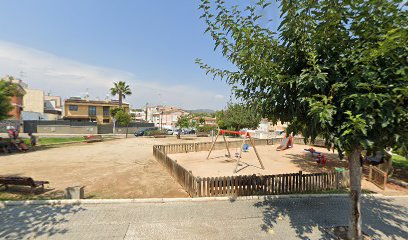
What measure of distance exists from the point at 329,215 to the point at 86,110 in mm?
59879

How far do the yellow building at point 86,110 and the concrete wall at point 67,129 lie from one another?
889 cm

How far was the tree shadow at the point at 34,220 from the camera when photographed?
17.5 ft

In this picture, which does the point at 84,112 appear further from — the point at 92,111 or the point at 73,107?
the point at 73,107

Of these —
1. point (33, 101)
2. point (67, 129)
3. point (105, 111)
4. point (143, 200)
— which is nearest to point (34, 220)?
point (143, 200)

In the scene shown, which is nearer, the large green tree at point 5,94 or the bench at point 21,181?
the bench at point 21,181

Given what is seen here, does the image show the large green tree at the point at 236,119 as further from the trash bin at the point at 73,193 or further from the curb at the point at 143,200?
the trash bin at the point at 73,193

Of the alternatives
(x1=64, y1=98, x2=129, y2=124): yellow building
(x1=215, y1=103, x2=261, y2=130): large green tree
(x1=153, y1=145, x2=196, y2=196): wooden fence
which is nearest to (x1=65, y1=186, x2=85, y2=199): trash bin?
(x1=153, y1=145, x2=196, y2=196): wooden fence

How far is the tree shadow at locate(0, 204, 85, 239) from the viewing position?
17.5ft

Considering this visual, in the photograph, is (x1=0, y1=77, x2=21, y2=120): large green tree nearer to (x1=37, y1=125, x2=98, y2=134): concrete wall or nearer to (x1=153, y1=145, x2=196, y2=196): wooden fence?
(x1=153, y1=145, x2=196, y2=196): wooden fence

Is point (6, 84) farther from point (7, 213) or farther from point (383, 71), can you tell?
point (383, 71)

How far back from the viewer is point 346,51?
163 inches

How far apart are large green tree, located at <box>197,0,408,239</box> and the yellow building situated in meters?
58.4

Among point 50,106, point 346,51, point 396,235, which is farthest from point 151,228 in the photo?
point 50,106

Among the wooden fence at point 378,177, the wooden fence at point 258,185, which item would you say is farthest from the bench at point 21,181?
the wooden fence at point 378,177
